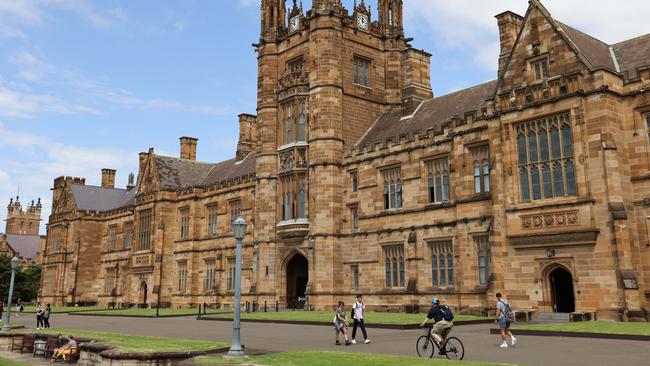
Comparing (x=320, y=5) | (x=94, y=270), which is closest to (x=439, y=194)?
(x=320, y=5)

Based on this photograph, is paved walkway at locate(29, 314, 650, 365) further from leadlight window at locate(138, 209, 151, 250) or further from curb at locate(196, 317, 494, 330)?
leadlight window at locate(138, 209, 151, 250)

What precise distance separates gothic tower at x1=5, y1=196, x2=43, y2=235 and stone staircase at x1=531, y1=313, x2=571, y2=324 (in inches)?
5695

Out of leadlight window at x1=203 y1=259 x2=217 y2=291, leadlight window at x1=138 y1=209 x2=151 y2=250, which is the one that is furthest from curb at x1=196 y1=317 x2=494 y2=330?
leadlight window at x1=138 y1=209 x2=151 y2=250

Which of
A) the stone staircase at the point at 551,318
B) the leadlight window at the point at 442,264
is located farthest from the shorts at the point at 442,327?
the leadlight window at the point at 442,264

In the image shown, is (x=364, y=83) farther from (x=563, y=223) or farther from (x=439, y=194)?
(x=563, y=223)

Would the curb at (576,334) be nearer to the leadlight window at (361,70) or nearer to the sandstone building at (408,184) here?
the sandstone building at (408,184)

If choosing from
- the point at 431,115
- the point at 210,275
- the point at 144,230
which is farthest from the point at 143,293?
the point at 431,115

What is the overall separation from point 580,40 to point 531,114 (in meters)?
4.94

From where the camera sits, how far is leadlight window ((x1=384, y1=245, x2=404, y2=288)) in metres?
35.2

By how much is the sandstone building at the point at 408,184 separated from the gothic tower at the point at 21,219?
318 ft

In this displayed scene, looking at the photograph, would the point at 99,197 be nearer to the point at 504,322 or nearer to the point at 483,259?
the point at 483,259

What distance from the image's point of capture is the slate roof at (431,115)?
36031 mm

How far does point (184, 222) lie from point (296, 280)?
16322mm

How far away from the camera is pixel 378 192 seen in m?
36.9
